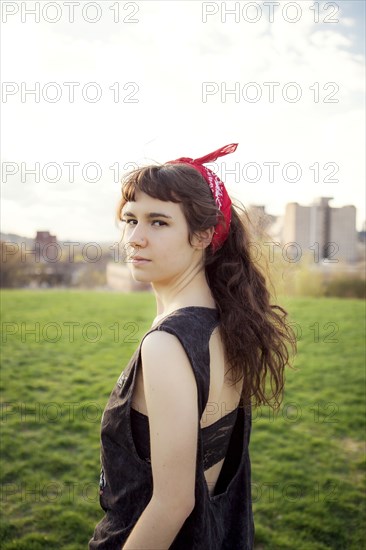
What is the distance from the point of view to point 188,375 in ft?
3.67

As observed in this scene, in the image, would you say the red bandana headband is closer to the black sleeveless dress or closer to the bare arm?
the black sleeveless dress

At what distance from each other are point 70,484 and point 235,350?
8.91ft

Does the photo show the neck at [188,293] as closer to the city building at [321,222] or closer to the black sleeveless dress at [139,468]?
the black sleeveless dress at [139,468]

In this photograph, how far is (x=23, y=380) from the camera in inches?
→ 215

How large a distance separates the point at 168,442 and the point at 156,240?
1.91 ft

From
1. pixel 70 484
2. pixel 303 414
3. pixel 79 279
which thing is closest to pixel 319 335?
pixel 303 414

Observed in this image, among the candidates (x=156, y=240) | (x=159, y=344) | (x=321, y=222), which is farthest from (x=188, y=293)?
(x=321, y=222)

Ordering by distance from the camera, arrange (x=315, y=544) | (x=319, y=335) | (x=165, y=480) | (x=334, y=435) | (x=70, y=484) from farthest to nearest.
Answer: (x=319, y=335) → (x=334, y=435) → (x=70, y=484) → (x=315, y=544) → (x=165, y=480)

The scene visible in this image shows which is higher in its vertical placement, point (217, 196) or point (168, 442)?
point (217, 196)

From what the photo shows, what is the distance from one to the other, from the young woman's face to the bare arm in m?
0.35

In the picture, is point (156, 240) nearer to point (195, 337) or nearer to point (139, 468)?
point (195, 337)

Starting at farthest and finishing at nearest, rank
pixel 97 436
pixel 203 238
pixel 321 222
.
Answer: pixel 321 222 → pixel 97 436 → pixel 203 238

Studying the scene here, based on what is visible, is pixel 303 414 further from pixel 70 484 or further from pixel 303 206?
pixel 303 206

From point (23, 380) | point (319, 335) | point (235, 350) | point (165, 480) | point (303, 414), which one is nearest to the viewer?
point (165, 480)
